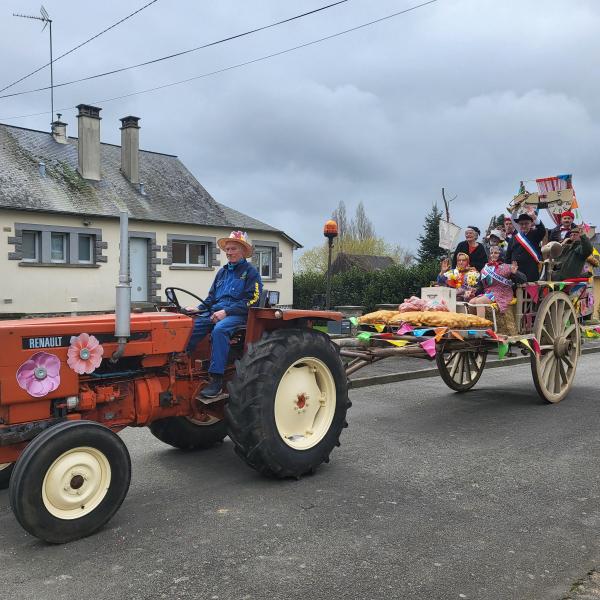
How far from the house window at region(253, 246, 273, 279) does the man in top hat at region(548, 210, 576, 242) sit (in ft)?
59.8

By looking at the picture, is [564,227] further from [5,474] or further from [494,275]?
[5,474]

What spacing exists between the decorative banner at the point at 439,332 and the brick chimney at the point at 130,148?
19.9 meters

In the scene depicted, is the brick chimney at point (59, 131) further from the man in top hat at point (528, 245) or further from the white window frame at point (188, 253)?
the man in top hat at point (528, 245)

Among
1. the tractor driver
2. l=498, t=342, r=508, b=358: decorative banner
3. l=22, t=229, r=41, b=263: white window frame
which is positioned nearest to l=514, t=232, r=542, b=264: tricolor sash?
l=498, t=342, r=508, b=358: decorative banner

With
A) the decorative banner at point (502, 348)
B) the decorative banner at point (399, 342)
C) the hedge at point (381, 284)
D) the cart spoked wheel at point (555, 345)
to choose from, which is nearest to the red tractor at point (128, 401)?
the decorative banner at point (399, 342)

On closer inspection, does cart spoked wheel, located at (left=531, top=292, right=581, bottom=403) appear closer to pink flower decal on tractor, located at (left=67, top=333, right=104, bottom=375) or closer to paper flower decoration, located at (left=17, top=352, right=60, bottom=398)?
pink flower decal on tractor, located at (left=67, top=333, right=104, bottom=375)

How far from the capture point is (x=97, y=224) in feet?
68.8

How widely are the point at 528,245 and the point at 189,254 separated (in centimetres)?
1772

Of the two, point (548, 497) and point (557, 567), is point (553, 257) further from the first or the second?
point (557, 567)

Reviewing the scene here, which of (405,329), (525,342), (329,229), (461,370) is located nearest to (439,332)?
(405,329)

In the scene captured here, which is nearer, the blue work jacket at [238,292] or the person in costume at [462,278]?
the blue work jacket at [238,292]

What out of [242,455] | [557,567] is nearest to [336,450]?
[242,455]

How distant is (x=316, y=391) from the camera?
5.16m

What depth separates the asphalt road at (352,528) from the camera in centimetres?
325
